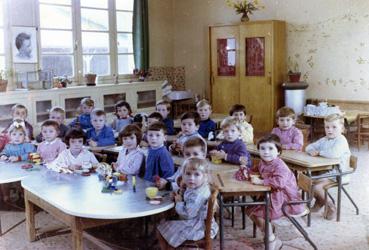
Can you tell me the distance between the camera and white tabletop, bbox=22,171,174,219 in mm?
3023

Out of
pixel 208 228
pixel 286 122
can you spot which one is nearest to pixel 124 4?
pixel 286 122

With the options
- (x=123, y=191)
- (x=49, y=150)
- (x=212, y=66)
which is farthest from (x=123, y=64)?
(x=123, y=191)

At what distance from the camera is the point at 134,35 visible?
9.45 m

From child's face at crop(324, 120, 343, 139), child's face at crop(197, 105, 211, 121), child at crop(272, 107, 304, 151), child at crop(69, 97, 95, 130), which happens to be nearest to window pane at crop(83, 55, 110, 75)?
child at crop(69, 97, 95, 130)

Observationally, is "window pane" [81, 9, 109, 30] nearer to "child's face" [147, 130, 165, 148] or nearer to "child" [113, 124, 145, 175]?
"child" [113, 124, 145, 175]

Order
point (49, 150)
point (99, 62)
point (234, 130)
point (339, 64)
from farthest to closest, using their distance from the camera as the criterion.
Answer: point (99, 62) < point (339, 64) < point (49, 150) < point (234, 130)

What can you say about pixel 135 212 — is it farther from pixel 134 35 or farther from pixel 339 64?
pixel 134 35

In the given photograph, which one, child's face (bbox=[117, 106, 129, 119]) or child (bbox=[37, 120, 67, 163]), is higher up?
child's face (bbox=[117, 106, 129, 119])

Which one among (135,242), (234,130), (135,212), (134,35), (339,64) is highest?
(134,35)

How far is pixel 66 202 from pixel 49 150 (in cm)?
164

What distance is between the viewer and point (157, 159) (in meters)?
3.82

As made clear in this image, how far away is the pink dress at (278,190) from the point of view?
356cm

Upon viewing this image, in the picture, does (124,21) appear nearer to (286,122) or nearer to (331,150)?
(286,122)

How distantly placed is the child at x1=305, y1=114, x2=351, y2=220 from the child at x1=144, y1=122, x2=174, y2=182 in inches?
54.2
